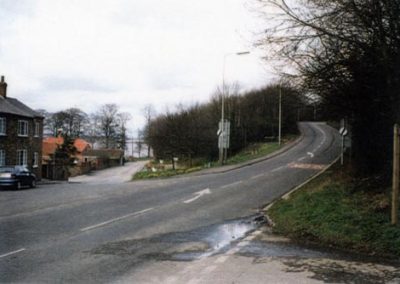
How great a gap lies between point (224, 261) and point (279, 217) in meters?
5.22

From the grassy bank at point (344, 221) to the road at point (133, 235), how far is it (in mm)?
919

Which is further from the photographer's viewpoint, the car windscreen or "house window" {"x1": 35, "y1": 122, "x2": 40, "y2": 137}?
"house window" {"x1": 35, "y1": 122, "x2": 40, "y2": 137}

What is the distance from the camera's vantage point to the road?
8031 millimetres

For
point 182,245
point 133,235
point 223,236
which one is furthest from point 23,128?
point 182,245

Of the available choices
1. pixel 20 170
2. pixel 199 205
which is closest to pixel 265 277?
pixel 199 205

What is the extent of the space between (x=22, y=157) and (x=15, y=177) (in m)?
21.1

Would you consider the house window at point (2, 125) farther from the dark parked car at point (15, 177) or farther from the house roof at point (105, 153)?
Answer: the house roof at point (105, 153)

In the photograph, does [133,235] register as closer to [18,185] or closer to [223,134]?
[18,185]

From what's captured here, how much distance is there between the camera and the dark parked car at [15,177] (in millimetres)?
29828

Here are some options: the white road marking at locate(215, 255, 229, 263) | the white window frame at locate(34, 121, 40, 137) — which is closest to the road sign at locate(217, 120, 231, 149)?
the white window frame at locate(34, 121, 40, 137)

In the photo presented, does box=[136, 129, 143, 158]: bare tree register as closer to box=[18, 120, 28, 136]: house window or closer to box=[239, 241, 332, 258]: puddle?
box=[18, 120, 28, 136]: house window

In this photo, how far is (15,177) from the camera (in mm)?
30250

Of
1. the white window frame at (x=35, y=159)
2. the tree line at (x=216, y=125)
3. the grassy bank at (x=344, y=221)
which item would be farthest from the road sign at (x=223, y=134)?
the grassy bank at (x=344, y=221)

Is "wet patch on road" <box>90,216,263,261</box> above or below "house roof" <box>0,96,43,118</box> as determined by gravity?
below
